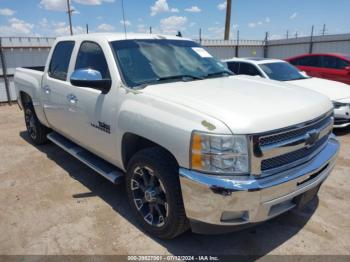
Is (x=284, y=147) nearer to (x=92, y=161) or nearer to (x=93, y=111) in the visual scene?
(x=93, y=111)

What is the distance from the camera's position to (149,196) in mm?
3104

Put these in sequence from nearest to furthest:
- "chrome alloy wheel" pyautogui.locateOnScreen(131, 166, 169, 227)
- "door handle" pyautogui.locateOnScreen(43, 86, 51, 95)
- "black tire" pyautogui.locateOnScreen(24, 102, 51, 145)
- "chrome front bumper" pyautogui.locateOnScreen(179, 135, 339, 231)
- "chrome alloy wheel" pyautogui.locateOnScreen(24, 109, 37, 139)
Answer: "chrome front bumper" pyautogui.locateOnScreen(179, 135, 339, 231) → "chrome alloy wheel" pyautogui.locateOnScreen(131, 166, 169, 227) → "door handle" pyautogui.locateOnScreen(43, 86, 51, 95) → "black tire" pyautogui.locateOnScreen(24, 102, 51, 145) → "chrome alloy wheel" pyautogui.locateOnScreen(24, 109, 37, 139)

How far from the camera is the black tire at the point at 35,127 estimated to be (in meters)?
5.91

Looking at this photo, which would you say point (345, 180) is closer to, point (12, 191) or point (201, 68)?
point (201, 68)

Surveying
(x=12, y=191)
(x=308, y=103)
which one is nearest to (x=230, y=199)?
(x=308, y=103)

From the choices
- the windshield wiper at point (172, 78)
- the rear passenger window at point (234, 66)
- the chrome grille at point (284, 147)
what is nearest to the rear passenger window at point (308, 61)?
the rear passenger window at point (234, 66)

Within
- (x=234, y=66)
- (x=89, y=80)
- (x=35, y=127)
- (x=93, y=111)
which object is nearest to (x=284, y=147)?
(x=89, y=80)

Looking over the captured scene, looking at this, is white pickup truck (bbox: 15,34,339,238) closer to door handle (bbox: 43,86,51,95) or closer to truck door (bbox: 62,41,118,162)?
truck door (bbox: 62,41,118,162)

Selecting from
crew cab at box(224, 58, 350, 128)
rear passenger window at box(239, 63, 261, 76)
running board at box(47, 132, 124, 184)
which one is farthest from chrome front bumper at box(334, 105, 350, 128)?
running board at box(47, 132, 124, 184)

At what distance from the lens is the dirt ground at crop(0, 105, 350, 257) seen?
10.0 ft

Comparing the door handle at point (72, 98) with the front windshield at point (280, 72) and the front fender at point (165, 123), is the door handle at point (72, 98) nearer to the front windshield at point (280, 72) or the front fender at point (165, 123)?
the front fender at point (165, 123)

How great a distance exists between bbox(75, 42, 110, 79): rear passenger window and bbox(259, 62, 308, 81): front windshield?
4.77 meters

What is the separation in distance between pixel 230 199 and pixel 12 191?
324 centimetres

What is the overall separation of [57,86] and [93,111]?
1190 mm
